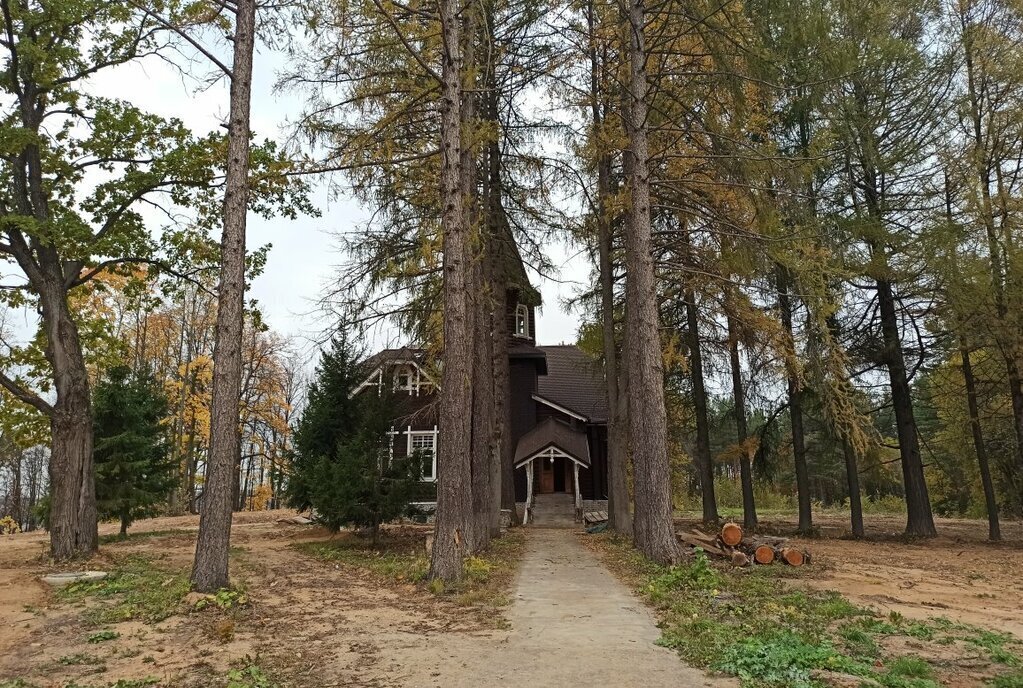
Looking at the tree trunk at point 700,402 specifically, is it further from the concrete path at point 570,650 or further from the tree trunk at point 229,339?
the tree trunk at point 229,339

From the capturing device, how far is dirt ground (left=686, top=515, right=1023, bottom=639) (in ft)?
27.0

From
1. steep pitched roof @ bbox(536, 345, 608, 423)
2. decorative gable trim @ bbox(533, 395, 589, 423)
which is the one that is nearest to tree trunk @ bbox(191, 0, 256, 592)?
steep pitched roof @ bbox(536, 345, 608, 423)

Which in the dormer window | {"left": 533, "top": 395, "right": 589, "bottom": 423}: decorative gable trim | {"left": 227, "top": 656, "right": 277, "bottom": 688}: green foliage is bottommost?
{"left": 227, "top": 656, "right": 277, "bottom": 688}: green foliage

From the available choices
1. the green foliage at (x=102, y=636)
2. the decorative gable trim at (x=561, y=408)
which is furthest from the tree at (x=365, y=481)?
the decorative gable trim at (x=561, y=408)

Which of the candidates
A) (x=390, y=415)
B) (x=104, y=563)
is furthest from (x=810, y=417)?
(x=104, y=563)

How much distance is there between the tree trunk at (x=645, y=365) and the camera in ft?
36.6

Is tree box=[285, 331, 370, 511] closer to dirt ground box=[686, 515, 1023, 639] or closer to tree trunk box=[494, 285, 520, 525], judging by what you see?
tree trunk box=[494, 285, 520, 525]

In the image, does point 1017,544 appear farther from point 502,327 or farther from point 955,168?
point 502,327

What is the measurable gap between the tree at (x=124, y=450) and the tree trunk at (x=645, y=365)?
1418cm

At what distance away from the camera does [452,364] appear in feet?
32.1

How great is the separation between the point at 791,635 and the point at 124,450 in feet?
59.6

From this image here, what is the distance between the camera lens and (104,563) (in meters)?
12.0

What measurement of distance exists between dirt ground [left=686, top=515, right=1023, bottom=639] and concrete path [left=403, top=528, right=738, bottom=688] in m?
3.37

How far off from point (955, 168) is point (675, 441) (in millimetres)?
11136
